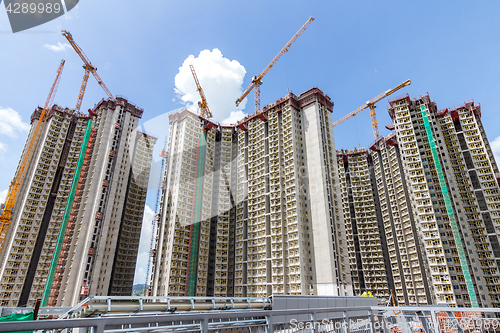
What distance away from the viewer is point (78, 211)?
83.5 metres

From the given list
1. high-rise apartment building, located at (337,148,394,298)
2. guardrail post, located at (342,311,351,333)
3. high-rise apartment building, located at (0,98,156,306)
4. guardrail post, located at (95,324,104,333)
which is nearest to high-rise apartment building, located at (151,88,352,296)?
high-rise apartment building, located at (0,98,156,306)

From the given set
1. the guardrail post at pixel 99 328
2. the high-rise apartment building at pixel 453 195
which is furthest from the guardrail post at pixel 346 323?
the high-rise apartment building at pixel 453 195

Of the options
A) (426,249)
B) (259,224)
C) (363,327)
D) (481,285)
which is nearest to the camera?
(363,327)

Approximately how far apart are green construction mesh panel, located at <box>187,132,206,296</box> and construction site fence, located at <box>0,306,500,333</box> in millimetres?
77224

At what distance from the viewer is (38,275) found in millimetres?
82438

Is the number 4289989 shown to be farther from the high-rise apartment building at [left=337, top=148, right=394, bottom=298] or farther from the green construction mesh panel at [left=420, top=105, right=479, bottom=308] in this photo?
the high-rise apartment building at [left=337, top=148, right=394, bottom=298]

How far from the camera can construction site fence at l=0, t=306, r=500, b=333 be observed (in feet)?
14.5

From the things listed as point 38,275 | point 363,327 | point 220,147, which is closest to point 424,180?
point 220,147

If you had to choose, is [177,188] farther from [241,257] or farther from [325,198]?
[325,198]

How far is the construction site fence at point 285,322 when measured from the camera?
14.5ft

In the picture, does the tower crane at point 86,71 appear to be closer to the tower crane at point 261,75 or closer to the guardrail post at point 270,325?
the tower crane at point 261,75

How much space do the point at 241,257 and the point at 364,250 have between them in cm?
4640

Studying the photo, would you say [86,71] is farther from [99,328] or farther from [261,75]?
[99,328]

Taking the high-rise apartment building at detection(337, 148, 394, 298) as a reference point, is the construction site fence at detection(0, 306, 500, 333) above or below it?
below
